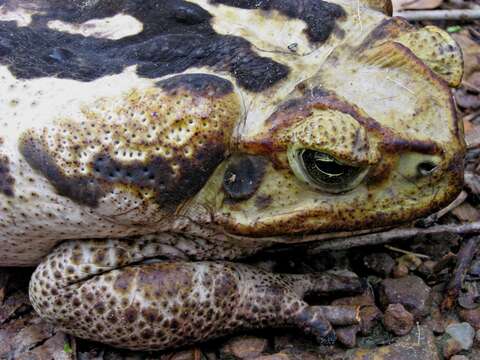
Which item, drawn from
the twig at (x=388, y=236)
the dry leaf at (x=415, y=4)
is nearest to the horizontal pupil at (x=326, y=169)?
the twig at (x=388, y=236)

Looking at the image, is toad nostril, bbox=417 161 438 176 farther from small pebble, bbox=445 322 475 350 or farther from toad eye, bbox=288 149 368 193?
small pebble, bbox=445 322 475 350

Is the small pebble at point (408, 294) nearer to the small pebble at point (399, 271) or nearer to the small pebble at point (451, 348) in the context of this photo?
the small pebble at point (399, 271)

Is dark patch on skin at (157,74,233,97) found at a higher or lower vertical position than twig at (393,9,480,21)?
higher

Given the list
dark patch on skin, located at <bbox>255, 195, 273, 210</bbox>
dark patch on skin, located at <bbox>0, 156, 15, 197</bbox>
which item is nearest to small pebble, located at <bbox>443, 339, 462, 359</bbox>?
dark patch on skin, located at <bbox>255, 195, 273, 210</bbox>

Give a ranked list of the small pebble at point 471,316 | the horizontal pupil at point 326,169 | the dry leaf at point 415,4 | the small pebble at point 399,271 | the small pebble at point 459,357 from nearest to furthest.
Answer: the horizontal pupil at point 326,169, the small pebble at point 459,357, the small pebble at point 471,316, the small pebble at point 399,271, the dry leaf at point 415,4

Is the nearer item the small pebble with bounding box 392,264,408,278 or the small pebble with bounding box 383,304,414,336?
the small pebble with bounding box 383,304,414,336

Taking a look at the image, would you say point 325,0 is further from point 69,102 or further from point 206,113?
point 69,102
